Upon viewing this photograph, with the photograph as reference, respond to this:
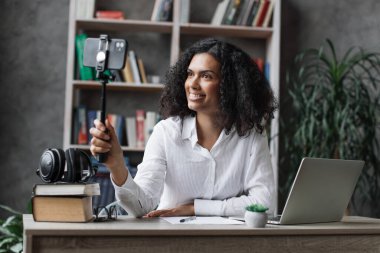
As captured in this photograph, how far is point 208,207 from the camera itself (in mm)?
2168

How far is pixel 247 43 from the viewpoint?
4469mm

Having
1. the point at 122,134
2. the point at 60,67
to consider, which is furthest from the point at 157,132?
the point at 60,67

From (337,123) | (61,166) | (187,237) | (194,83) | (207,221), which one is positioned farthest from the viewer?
(337,123)

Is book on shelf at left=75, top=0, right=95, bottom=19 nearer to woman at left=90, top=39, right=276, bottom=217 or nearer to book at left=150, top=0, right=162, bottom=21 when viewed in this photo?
book at left=150, top=0, right=162, bottom=21

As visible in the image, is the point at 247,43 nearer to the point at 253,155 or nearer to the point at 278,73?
the point at 278,73

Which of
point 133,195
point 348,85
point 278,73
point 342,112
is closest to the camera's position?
point 133,195

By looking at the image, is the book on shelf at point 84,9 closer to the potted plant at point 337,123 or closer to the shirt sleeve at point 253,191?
the potted plant at point 337,123

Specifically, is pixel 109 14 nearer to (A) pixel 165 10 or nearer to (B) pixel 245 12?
(A) pixel 165 10

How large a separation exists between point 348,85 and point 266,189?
2430mm

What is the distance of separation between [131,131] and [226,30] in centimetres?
94

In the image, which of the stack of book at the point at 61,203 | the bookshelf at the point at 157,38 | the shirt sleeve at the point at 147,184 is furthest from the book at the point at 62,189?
the bookshelf at the point at 157,38

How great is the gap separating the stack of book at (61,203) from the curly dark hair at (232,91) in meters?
0.91

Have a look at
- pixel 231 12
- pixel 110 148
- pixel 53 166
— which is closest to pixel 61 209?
pixel 53 166

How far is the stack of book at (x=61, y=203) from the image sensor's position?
1591mm
